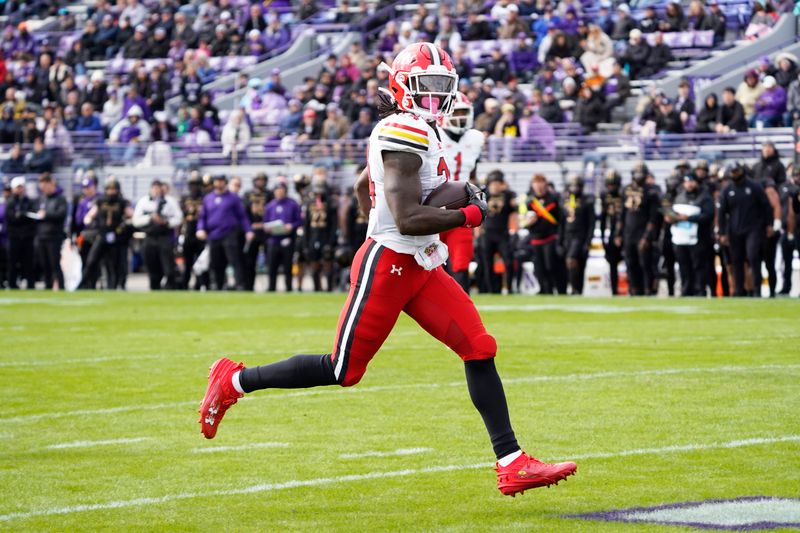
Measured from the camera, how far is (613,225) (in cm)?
1738

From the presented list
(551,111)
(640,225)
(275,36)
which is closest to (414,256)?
(640,225)

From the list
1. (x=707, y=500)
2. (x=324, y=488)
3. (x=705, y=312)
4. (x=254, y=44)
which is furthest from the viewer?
(x=254, y=44)

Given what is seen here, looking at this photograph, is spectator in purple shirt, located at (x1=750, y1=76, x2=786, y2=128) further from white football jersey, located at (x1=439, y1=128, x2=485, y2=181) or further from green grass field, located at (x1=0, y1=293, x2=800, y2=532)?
white football jersey, located at (x1=439, y1=128, x2=485, y2=181)

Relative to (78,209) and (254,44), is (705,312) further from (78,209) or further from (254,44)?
(254,44)

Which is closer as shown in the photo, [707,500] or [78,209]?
[707,500]

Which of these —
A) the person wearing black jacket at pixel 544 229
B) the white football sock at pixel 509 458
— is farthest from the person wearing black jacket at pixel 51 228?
the white football sock at pixel 509 458

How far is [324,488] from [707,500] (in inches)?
54.2

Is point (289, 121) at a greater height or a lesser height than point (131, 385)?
greater

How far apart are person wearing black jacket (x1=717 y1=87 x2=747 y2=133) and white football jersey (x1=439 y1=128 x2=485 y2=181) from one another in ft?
26.5

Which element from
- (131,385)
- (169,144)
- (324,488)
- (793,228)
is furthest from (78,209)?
(324,488)

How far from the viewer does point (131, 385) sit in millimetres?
8398

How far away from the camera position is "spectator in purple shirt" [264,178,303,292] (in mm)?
19000

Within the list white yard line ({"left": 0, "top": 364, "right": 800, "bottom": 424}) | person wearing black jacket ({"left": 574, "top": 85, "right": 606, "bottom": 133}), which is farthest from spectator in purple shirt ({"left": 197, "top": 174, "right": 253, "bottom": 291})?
white yard line ({"left": 0, "top": 364, "right": 800, "bottom": 424})

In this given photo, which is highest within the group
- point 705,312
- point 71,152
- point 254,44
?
point 254,44
